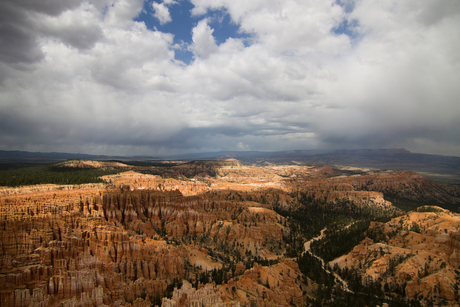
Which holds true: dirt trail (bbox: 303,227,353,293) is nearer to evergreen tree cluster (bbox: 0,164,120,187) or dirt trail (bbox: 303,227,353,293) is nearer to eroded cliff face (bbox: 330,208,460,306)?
eroded cliff face (bbox: 330,208,460,306)

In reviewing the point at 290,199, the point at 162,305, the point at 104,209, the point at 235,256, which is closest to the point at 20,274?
the point at 162,305

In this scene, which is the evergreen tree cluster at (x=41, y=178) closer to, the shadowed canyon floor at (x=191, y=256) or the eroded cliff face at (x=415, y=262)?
the shadowed canyon floor at (x=191, y=256)

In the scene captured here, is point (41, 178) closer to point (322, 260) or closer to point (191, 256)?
point (191, 256)

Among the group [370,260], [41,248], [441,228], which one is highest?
[41,248]

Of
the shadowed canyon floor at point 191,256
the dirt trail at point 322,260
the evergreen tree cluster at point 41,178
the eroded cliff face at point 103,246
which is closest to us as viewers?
the eroded cliff face at point 103,246

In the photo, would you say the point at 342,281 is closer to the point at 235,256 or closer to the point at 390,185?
the point at 235,256

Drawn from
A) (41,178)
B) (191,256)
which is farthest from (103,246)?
(41,178)

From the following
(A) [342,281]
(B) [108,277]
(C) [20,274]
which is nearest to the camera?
(C) [20,274]

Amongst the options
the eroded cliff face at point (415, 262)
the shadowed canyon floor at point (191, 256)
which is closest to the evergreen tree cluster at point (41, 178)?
the shadowed canyon floor at point (191, 256)
